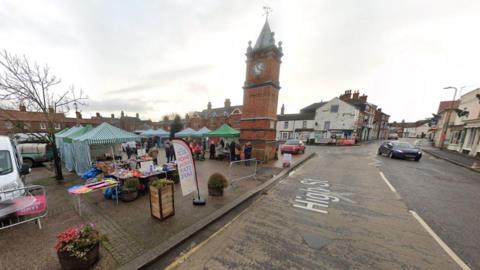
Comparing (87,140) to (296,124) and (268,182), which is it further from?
(296,124)

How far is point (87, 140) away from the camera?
304 inches

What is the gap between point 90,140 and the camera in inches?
306

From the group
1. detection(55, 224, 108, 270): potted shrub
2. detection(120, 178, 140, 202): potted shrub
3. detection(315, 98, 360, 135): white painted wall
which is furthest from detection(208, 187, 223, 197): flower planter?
detection(315, 98, 360, 135): white painted wall

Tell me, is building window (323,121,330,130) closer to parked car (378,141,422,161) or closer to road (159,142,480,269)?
parked car (378,141,422,161)

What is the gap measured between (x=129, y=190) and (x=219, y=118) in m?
30.7

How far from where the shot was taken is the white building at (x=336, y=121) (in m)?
29.1

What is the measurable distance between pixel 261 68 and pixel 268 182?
26.8ft

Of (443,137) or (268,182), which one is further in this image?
(443,137)

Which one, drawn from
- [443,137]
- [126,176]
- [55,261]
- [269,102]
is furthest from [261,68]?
[443,137]

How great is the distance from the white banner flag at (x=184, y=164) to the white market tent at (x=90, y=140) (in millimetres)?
6081

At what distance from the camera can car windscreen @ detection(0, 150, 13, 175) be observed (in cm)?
443

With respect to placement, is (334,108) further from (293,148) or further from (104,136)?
(104,136)

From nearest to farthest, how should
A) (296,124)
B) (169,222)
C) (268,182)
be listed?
(169,222), (268,182), (296,124)

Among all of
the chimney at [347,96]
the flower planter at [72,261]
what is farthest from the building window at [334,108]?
the flower planter at [72,261]
